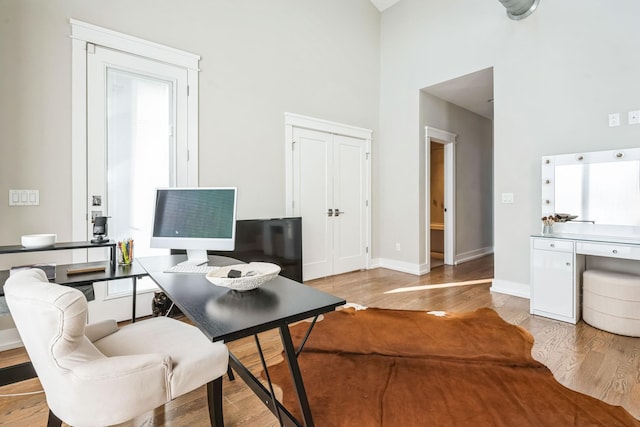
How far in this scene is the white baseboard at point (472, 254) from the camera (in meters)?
5.78

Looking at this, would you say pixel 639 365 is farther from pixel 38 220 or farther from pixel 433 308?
pixel 38 220

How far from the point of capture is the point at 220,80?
3562 millimetres

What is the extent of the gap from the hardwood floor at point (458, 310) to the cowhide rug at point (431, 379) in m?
0.14

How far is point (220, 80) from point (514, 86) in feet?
11.2

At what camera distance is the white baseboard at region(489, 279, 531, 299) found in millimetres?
3723

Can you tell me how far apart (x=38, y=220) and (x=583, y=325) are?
15.3 feet

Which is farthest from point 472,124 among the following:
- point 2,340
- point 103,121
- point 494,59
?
point 2,340

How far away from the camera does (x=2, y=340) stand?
2.47 metres

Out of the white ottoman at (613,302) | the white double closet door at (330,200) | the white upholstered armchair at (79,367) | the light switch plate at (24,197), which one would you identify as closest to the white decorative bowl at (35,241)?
the light switch plate at (24,197)

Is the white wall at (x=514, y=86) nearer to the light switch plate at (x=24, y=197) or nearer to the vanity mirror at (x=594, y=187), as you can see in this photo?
the vanity mirror at (x=594, y=187)

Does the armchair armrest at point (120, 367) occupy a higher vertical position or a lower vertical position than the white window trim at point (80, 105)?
lower

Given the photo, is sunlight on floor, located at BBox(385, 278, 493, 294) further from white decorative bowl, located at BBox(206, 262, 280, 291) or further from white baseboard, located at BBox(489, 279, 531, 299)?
white decorative bowl, located at BBox(206, 262, 280, 291)

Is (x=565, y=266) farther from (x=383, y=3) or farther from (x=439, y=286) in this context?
(x=383, y=3)

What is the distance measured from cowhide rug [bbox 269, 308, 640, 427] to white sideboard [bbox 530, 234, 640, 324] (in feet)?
1.79
